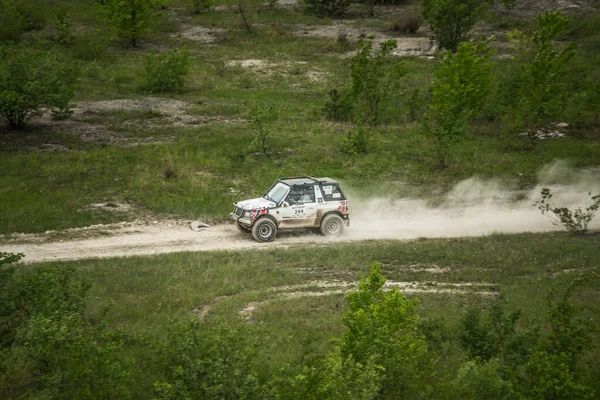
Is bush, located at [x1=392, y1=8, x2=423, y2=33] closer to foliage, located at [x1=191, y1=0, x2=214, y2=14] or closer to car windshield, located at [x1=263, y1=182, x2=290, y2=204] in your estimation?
foliage, located at [x1=191, y1=0, x2=214, y2=14]

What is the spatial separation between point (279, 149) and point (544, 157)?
12181mm

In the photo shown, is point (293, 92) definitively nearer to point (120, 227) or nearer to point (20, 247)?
point (120, 227)

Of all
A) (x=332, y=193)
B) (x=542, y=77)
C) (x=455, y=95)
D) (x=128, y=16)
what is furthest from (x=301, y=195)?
(x=128, y=16)

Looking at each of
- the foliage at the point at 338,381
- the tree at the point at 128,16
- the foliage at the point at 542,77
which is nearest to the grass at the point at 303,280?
the foliage at the point at 338,381

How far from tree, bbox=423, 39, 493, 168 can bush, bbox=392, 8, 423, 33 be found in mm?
22809

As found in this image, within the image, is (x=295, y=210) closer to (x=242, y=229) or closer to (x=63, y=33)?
(x=242, y=229)

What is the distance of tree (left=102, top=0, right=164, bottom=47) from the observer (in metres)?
45.6

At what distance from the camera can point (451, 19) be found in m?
43.9

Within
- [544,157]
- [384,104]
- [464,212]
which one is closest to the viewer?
[464,212]

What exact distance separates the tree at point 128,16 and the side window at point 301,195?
2956 cm

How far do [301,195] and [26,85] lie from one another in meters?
15.3

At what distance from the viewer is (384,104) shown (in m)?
35.7

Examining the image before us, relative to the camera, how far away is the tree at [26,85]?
93.7 feet

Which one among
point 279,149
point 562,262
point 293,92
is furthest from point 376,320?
point 293,92
